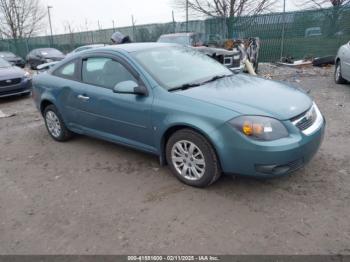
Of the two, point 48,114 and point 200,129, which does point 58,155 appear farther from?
point 200,129

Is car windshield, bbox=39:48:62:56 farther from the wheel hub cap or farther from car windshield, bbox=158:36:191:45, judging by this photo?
the wheel hub cap

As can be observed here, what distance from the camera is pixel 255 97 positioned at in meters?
3.55

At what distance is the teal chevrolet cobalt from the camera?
3.23m

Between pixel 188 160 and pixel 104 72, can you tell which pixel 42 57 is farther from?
pixel 188 160

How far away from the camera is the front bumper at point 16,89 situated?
365 inches

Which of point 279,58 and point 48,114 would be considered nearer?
point 48,114

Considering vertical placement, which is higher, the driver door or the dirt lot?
the driver door

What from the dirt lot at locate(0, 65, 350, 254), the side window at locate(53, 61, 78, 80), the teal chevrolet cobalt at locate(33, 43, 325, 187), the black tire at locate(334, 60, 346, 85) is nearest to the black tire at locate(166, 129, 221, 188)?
the teal chevrolet cobalt at locate(33, 43, 325, 187)

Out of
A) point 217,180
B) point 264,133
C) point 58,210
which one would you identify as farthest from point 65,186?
point 264,133

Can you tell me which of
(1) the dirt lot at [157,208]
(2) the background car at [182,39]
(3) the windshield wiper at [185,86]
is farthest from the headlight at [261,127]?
(2) the background car at [182,39]

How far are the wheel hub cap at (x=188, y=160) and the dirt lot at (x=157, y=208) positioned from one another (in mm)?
177

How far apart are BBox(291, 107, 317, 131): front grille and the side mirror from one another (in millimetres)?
1679

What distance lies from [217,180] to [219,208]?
Result: 20.2 inches

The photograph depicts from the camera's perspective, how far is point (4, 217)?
3.50m
